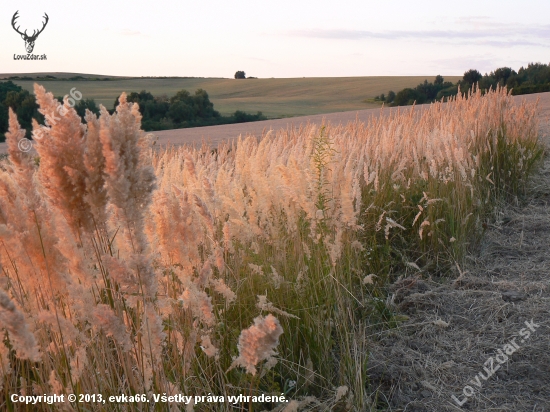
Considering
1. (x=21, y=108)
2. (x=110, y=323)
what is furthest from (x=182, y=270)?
(x=21, y=108)

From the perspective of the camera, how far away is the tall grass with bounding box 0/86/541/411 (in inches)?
47.0

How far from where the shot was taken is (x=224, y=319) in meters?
2.11

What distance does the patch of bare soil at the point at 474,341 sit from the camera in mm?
2365

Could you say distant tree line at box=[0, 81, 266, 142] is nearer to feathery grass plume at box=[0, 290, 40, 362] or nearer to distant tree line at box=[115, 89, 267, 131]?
distant tree line at box=[115, 89, 267, 131]

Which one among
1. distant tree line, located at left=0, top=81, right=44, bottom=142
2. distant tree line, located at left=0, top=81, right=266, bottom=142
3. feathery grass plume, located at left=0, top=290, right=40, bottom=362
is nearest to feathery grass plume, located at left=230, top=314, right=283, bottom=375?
feathery grass plume, located at left=0, top=290, right=40, bottom=362

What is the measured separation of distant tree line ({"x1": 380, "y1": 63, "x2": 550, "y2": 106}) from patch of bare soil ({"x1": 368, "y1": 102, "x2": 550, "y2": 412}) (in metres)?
27.4

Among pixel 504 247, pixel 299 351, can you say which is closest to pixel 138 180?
pixel 299 351

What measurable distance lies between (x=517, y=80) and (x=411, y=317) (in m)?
36.0

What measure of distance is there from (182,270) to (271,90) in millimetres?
54614

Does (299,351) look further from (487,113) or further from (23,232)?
(487,113)

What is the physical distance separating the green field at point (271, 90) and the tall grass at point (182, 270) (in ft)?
112

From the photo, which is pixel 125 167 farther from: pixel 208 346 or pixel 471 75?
pixel 471 75

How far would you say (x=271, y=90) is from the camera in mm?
55062

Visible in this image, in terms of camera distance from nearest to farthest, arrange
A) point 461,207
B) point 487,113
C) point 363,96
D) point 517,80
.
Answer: point 461,207
point 487,113
point 517,80
point 363,96
